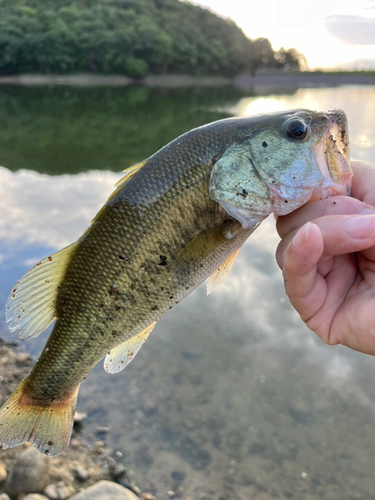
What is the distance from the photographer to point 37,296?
7.38 ft

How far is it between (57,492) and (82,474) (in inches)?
10.4

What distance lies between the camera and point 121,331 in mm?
2256

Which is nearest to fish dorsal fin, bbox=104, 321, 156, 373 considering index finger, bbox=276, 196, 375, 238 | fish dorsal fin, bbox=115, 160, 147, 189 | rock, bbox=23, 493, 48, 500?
fish dorsal fin, bbox=115, 160, 147, 189

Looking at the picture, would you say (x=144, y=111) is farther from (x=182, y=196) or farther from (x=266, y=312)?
(x=182, y=196)

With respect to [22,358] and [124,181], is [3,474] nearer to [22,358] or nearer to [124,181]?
[22,358]

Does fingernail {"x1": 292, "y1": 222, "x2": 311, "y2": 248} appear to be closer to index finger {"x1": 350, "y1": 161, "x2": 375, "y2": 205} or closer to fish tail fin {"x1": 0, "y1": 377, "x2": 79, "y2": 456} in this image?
index finger {"x1": 350, "y1": 161, "x2": 375, "y2": 205}

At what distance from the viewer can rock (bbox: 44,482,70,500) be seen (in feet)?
10.4

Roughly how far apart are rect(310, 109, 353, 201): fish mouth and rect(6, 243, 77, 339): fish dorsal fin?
5.28 ft

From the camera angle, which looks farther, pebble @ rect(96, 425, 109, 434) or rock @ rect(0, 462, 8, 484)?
pebble @ rect(96, 425, 109, 434)

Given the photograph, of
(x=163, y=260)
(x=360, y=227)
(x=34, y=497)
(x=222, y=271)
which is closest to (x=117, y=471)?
(x=34, y=497)

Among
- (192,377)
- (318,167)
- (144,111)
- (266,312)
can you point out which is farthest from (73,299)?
(144,111)

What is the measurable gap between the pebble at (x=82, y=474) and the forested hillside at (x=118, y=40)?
226 ft

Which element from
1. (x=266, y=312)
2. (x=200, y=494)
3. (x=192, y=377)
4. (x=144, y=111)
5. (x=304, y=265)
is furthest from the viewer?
(x=144, y=111)

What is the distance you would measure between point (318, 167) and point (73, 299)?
67.5 inches
